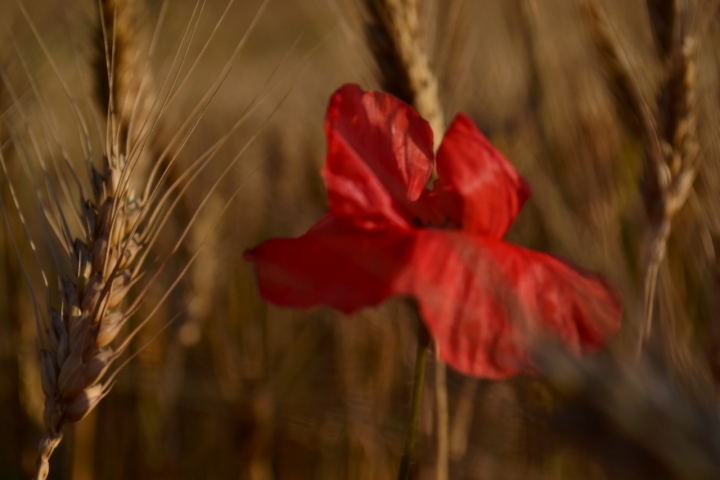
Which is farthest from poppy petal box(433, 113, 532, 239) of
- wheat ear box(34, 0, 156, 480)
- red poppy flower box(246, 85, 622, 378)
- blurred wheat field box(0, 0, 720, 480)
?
wheat ear box(34, 0, 156, 480)

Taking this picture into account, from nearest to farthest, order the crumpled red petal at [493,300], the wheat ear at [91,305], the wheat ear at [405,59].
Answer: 1. the crumpled red petal at [493,300]
2. the wheat ear at [91,305]
3. the wheat ear at [405,59]

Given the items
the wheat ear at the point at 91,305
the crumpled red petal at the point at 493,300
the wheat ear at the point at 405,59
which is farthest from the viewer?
the wheat ear at the point at 405,59

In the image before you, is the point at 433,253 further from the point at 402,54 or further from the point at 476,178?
the point at 402,54

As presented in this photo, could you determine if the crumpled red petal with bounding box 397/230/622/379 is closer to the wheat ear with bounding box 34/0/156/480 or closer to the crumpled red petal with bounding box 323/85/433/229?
the crumpled red petal with bounding box 323/85/433/229

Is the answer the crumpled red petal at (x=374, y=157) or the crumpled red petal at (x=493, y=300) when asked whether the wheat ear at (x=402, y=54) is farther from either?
the crumpled red petal at (x=493, y=300)

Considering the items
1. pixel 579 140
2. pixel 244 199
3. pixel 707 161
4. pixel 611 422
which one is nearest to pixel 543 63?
pixel 579 140

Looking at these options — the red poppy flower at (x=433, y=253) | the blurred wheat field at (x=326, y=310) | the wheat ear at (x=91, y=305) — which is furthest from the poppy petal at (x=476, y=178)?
the wheat ear at (x=91, y=305)
